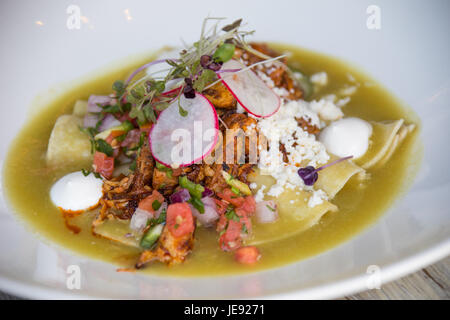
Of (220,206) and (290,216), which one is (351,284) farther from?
(220,206)

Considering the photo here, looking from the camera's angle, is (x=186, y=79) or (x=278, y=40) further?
(x=278, y=40)

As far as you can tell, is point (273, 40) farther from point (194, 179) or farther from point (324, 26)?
point (194, 179)

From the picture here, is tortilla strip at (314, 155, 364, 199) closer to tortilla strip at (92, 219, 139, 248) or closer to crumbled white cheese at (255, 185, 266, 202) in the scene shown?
crumbled white cheese at (255, 185, 266, 202)

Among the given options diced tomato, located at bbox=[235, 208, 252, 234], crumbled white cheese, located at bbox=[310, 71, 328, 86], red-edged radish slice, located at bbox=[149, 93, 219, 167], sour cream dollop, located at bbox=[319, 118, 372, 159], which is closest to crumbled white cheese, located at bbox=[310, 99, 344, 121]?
sour cream dollop, located at bbox=[319, 118, 372, 159]

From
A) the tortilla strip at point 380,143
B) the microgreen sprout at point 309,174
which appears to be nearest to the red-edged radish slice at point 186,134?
the microgreen sprout at point 309,174

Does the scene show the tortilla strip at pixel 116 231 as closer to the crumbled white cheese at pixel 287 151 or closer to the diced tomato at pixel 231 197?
the diced tomato at pixel 231 197

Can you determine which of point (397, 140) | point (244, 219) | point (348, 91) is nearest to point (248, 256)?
point (244, 219)
